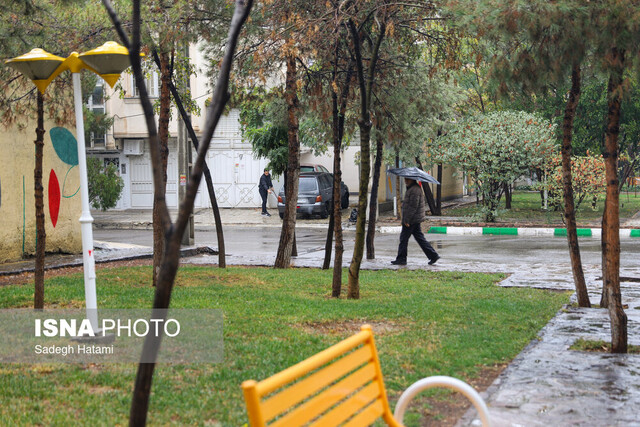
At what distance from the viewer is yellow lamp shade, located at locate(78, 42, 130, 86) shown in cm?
650

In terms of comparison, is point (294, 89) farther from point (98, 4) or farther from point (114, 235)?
point (114, 235)

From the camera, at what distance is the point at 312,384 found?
3105mm

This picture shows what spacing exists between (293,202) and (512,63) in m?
5.90

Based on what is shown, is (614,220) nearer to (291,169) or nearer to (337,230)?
(337,230)

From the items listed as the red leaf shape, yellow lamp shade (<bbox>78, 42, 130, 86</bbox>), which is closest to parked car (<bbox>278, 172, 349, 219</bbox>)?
the red leaf shape

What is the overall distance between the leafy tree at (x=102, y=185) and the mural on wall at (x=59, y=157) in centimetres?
1073

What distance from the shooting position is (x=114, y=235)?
70.8 feet

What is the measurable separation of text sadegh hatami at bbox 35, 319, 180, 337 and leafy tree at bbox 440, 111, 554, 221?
54.3 ft

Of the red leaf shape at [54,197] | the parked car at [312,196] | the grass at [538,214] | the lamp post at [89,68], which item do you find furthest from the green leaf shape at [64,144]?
the grass at [538,214]

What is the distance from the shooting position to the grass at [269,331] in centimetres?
489

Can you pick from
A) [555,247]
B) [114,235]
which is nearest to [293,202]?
[555,247]

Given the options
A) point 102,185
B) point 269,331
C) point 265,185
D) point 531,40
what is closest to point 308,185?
point 265,185

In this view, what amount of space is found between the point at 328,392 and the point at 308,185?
80.5ft

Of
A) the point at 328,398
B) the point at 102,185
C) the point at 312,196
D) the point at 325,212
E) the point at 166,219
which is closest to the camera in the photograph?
the point at 328,398
